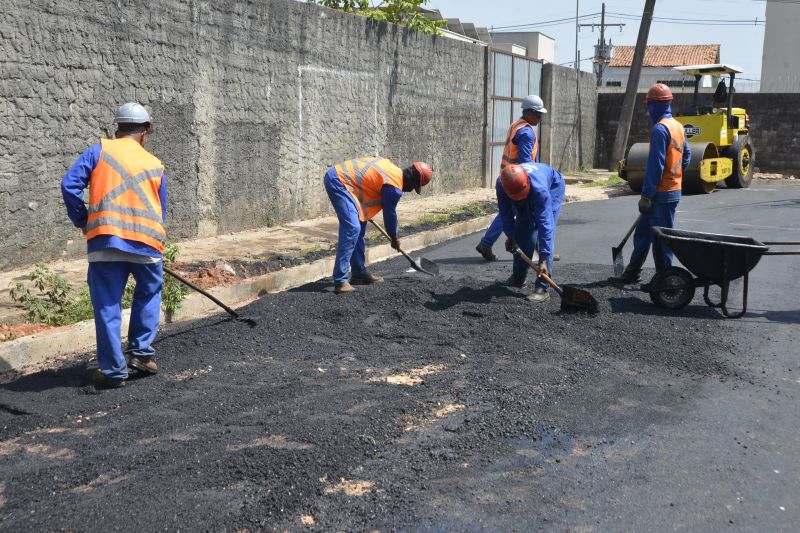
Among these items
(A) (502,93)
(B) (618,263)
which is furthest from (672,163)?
(A) (502,93)

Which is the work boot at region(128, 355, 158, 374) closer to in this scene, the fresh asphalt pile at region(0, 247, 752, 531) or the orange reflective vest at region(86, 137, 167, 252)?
the fresh asphalt pile at region(0, 247, 752, 531)

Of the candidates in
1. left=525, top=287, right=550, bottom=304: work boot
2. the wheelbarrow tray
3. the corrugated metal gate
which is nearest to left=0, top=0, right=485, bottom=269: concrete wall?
the corrugated metal gate

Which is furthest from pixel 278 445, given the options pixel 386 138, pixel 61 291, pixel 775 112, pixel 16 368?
pixel 775 112

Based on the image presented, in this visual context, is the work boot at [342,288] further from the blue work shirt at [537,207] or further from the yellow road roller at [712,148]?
the yellow road roller at [712,148]

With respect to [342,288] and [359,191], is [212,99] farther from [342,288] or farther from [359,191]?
[342,288]

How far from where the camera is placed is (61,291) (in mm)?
6449

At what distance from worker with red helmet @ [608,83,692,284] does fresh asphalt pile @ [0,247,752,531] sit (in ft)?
2.81

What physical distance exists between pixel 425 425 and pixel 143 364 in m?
1.91

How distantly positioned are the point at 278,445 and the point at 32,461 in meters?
1.14

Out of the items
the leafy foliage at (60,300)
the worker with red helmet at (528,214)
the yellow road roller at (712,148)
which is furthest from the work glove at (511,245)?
the yellow road roller at (712,148)

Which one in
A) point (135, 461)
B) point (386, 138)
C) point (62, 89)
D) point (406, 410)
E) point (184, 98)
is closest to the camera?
point (135, 461)

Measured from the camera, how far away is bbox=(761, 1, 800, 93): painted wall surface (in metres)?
44.8

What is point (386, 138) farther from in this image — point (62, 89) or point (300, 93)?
point (62, 89)

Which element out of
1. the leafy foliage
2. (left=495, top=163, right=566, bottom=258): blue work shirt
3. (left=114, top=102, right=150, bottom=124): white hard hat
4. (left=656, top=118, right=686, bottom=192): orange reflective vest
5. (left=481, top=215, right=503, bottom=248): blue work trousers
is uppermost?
(left=114, top=102, right=150, bottom=124): white hard hat
